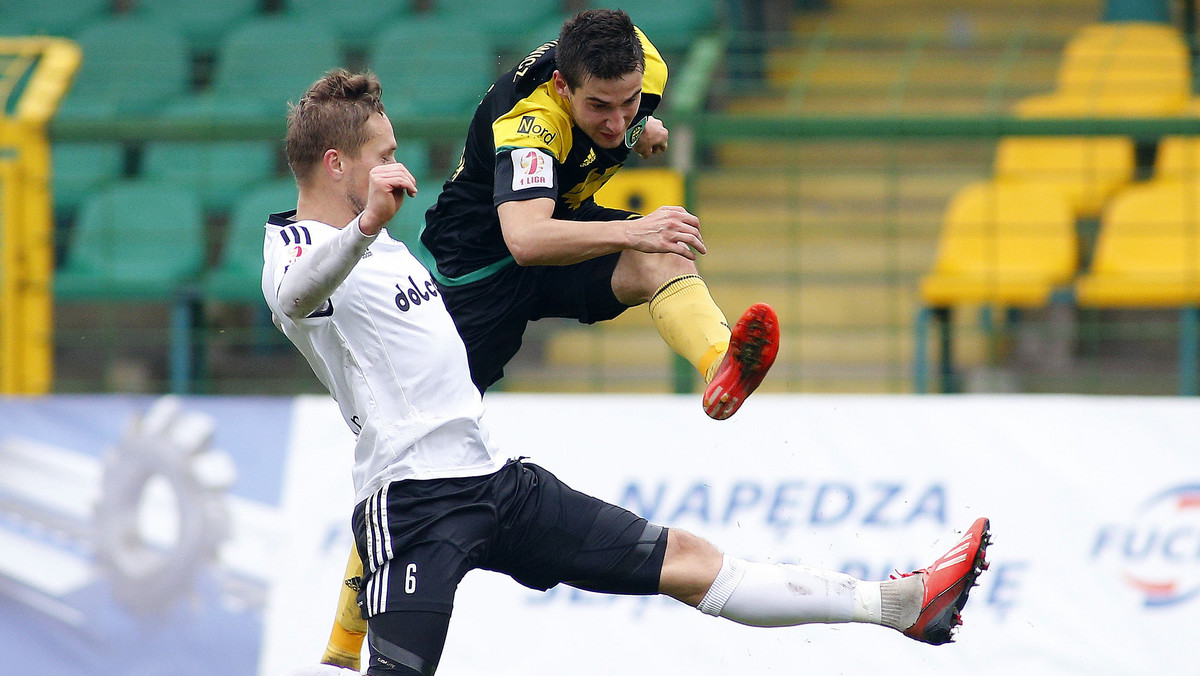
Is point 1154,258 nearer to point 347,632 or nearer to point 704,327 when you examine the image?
point 704,327

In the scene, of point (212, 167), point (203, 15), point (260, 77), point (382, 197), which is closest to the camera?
point (382, 197)

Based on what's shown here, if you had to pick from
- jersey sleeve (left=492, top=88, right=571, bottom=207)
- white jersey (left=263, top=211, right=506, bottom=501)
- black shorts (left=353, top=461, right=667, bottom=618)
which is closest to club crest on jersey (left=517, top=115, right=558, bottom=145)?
jersey sleeve (left=492, top=88, right=571, bottom=207)

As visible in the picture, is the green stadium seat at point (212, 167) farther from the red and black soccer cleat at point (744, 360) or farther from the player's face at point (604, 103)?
the red and black soccer cleat at point (744, 360)

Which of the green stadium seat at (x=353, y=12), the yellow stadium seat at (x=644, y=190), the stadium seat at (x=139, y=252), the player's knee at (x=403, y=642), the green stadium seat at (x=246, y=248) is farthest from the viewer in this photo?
the green stadium seat at (x=353, y=12)

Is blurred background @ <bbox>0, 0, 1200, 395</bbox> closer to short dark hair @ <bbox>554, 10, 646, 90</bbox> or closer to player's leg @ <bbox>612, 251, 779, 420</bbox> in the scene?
player's leg @ <bbox>612, 251, 779, 420</bbox>

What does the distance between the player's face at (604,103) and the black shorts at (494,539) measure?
103cm

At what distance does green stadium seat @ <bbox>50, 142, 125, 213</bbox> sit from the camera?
856 centimetres

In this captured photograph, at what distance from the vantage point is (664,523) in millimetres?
5785

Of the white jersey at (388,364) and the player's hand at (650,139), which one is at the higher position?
the player's hand at (650,139)

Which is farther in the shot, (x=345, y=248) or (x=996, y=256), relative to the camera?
(x=996, y=256)

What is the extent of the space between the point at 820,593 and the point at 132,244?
225 inches

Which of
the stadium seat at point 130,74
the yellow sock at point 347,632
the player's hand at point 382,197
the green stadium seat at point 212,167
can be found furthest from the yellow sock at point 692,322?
the stadium seat at point 130,74

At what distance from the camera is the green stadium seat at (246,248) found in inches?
294

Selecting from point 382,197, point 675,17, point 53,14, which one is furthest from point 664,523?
point 53,14
